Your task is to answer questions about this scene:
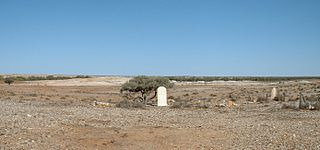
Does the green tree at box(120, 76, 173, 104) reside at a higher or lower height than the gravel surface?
higher

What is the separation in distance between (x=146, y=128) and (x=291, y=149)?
5.82 meters

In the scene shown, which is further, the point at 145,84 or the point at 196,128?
the point at 145,84

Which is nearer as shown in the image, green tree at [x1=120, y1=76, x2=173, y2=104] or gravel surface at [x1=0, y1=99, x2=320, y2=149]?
gravel surface at [x1=0, y1=99, x2=320, y2=149]

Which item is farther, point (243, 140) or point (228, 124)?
point (228, 124)

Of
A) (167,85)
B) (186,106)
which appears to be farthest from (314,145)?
(167,85)

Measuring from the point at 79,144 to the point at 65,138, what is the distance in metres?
1.04

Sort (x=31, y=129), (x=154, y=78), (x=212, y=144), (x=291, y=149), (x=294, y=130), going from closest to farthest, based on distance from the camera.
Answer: (x=291, y=149), (x=212, y=144), (x=31, y=129), (x=294, y=130), (x=154, y=78)

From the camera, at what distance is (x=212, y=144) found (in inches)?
518

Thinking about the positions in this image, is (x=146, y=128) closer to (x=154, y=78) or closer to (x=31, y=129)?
(x=31, y=129)

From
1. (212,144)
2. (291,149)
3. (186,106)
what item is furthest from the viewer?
(186,106)

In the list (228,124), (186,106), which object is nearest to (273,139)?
(228,124)

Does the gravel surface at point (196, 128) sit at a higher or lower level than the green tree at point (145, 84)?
lower

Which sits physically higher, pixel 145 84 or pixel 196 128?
pixel 145 84

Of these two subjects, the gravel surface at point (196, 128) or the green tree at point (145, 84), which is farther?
the green tree at point (145, 84)
